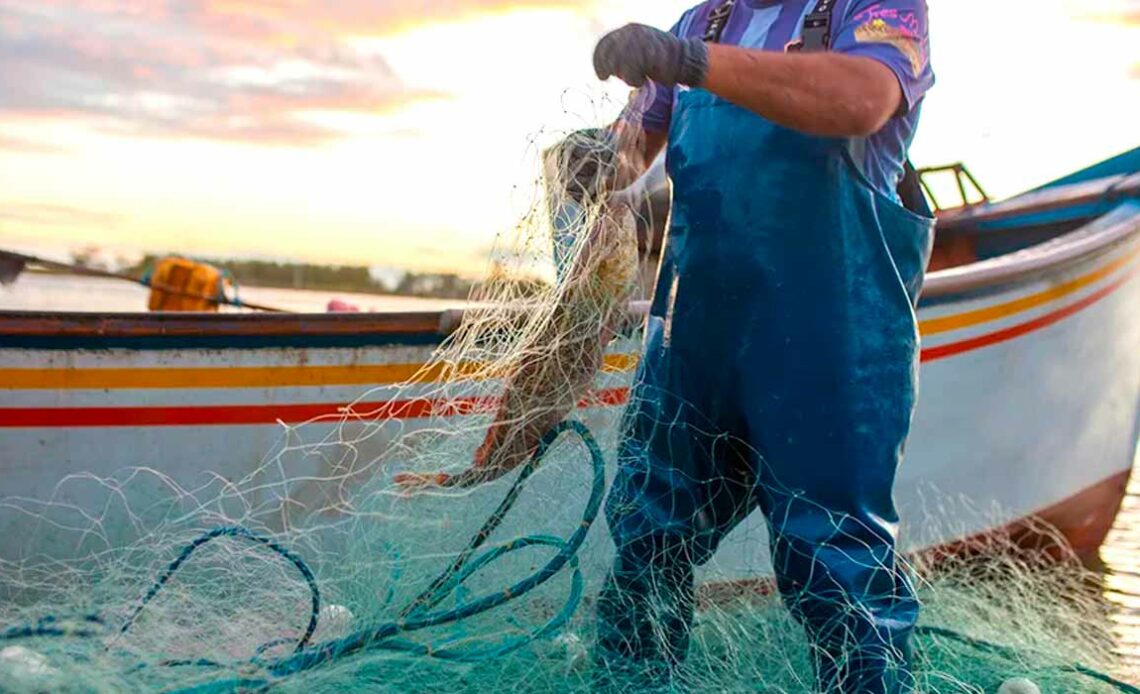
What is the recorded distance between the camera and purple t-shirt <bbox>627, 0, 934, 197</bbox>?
2270 millimetres

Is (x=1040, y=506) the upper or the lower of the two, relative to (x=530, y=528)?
lower

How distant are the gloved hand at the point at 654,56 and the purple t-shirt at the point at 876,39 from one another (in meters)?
0.32

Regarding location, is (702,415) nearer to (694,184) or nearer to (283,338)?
(694,184)

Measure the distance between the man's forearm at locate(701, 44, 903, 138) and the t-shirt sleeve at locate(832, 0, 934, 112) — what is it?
0.07m

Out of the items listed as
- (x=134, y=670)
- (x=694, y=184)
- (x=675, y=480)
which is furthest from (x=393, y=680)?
(x=694, y=184)

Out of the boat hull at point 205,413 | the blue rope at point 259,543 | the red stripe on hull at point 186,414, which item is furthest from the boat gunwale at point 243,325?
the blue rope at point 259,543

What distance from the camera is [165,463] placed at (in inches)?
167

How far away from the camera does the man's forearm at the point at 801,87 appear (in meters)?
2.14

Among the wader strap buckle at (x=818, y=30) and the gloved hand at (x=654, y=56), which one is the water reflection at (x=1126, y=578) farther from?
the gloved hand at (x=654, y=56)

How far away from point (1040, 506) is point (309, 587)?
5.02 meters

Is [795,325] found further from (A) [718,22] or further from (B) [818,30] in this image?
(A) [718,22]

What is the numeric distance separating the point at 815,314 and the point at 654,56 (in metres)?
0.62

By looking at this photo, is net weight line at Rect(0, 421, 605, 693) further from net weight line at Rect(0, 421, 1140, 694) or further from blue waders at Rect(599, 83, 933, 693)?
blue waders at Rect(599, 83, 933, 693)

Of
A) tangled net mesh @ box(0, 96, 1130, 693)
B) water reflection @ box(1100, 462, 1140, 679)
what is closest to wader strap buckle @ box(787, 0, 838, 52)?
tangled net mesh @ box(0, 96, 1130, 693)
